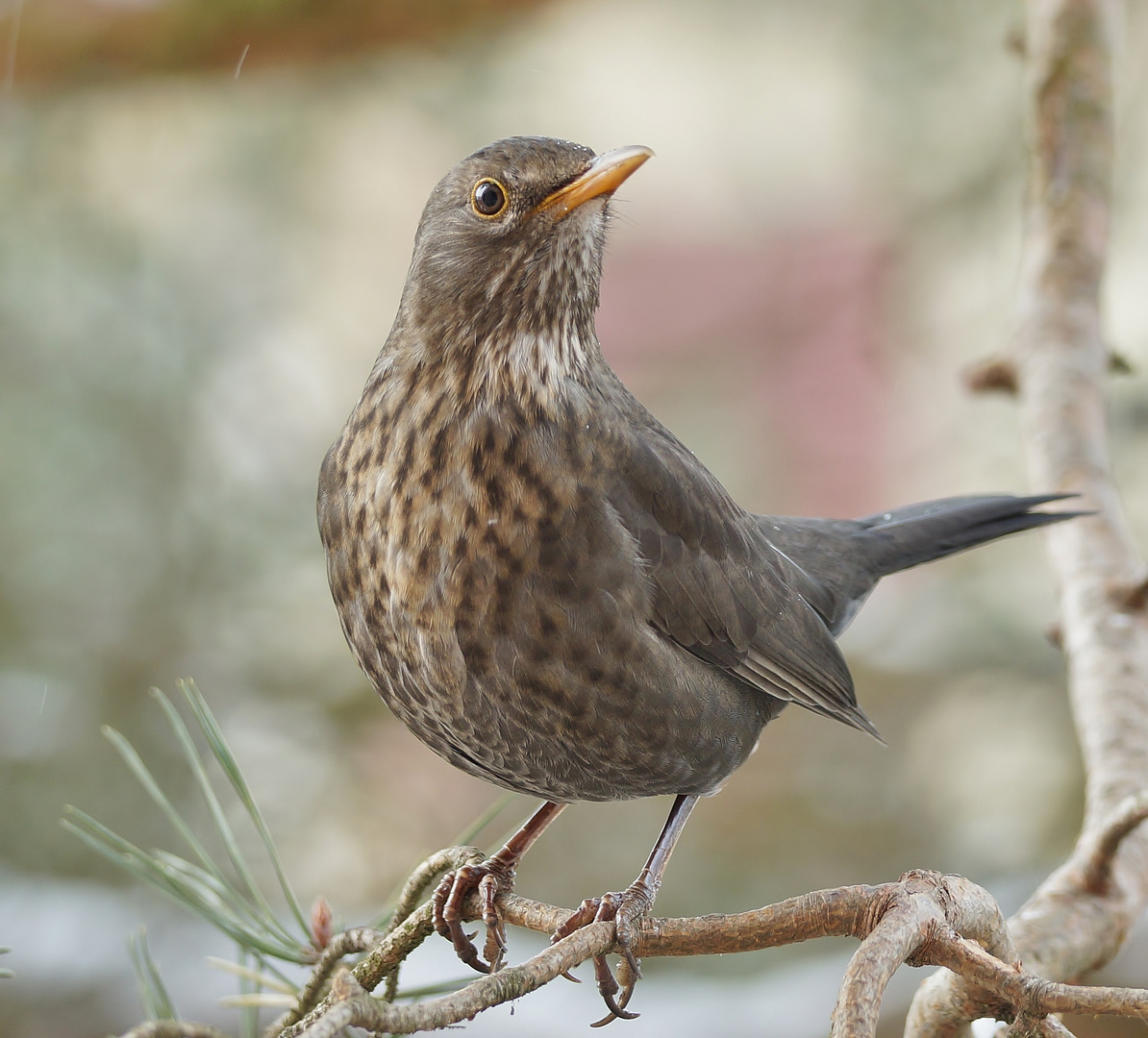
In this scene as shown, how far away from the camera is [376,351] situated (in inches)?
205

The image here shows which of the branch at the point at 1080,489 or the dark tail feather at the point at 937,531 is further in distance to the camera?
the dark tail feather at the point at 937,531

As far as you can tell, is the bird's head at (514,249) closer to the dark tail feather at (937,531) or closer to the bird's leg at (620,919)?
the bird's leg at (620,919)

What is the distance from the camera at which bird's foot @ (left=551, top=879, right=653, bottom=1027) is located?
1645 millimetres

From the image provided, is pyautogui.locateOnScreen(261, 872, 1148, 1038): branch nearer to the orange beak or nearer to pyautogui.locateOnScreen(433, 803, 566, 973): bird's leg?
pyautogui.locateOnScreen(433, 803, 566, 973): bird's leg

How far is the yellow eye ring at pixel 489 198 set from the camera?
174cm

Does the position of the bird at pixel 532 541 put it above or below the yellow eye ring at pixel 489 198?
below

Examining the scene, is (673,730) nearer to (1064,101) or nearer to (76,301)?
(1064,101)

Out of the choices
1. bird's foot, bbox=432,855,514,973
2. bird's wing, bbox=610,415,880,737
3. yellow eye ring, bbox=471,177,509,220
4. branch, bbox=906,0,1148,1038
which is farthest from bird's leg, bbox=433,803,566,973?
yellow eye ring, bbox=471,177,509,220

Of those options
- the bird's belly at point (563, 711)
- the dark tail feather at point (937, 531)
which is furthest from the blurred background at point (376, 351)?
the bird's belly at point (563, 711)

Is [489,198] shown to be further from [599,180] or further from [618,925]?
[618,925]

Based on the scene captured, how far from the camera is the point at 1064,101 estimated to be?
10.1 ft

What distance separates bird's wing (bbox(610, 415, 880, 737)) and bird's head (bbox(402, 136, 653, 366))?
0.77 feet

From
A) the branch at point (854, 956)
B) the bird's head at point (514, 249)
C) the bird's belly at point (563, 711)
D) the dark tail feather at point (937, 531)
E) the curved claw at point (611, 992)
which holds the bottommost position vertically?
the curved claw at point (611, 992)

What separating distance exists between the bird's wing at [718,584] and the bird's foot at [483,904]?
0.48 m
